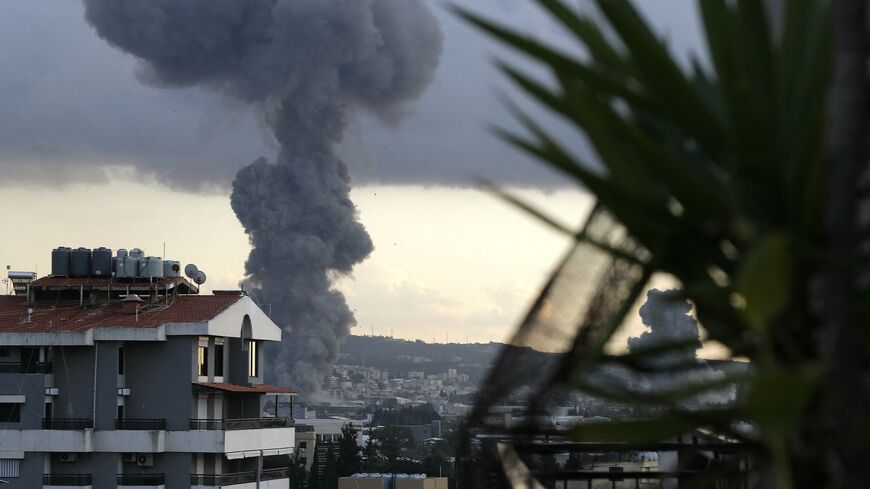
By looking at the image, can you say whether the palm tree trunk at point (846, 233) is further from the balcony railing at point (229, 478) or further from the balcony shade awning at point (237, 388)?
the balcony shade awning at point (237, 388)

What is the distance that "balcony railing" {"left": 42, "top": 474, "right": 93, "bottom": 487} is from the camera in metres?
44.7

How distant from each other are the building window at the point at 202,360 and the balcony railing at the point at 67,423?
14.6 feet

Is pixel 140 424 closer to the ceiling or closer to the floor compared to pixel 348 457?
closer to the ceiling

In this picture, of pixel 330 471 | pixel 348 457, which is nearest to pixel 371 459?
pixel 348 457

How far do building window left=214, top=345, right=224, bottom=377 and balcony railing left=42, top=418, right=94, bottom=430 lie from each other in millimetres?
5712

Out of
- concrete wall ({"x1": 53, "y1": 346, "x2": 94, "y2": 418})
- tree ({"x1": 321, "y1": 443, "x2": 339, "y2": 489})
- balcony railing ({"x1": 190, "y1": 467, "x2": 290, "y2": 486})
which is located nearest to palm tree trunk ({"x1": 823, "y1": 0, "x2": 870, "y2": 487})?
balcony railing ({"x1": 190, "y1": 467, "x2": 290, "y2": 486})

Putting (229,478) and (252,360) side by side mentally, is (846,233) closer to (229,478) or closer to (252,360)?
(229,478)

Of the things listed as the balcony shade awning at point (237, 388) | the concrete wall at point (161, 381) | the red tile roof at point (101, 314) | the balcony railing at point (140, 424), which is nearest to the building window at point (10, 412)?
the red tile roof at point (101, 314)

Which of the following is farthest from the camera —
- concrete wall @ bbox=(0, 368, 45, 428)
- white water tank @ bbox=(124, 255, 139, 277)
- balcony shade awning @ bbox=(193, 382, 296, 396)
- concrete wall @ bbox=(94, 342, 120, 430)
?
white water tank @ bbox=(124, 255, 139, 277)

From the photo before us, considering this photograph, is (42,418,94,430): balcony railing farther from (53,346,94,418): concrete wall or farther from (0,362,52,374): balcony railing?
(0,362,52,374): balcony railing

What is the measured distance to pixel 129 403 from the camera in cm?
4694

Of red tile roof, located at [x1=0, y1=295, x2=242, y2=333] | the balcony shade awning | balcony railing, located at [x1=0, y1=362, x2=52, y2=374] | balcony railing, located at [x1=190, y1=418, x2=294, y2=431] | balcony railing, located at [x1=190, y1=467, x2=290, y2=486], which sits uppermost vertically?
red tile roof, located at [x1=0, y1=295, x2=242, y2=333]

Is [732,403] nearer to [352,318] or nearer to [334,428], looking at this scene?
[334,428]

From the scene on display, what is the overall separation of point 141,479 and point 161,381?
11.5 ft
